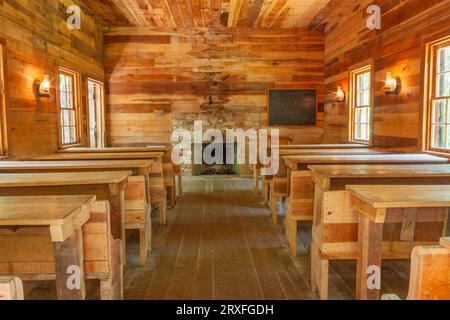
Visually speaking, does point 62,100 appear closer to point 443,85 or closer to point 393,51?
point 393,51

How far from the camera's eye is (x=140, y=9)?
23.3 ft

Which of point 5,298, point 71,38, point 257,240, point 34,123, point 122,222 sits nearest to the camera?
point 5,298

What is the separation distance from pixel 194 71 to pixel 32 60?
3.85 metres

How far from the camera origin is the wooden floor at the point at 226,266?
2.84 meters

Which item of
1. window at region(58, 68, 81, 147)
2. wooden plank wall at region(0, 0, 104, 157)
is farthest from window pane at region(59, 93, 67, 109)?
wooden plank wall at region(0, 0, 104, 157)

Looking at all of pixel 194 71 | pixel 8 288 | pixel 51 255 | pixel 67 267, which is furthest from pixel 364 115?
pixel 8 288

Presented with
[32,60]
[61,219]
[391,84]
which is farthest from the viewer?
[391,84]

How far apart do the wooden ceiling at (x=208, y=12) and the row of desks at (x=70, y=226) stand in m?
4.38

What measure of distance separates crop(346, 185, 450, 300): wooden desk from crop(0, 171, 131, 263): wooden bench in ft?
5.34

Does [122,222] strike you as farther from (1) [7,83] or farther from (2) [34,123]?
(2) [34,123]

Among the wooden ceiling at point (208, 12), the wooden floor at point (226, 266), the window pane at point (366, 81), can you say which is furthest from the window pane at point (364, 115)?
the wooden floor at point (226, 266)

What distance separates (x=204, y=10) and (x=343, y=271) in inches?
219

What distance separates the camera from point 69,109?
6.59m
